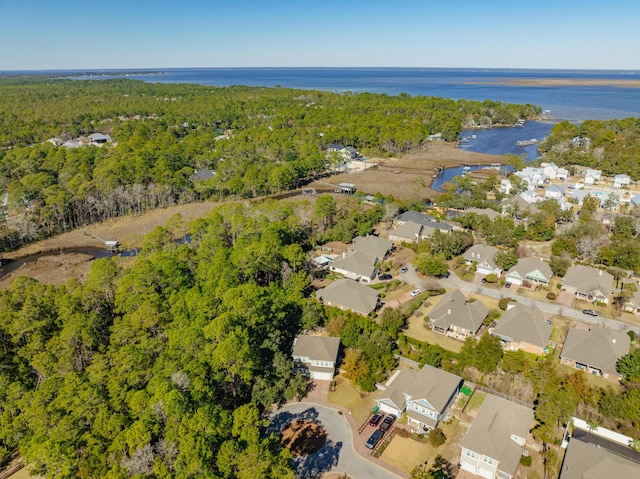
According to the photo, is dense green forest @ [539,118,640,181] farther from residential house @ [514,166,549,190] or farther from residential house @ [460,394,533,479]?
residential house @ [460,394,533,479]

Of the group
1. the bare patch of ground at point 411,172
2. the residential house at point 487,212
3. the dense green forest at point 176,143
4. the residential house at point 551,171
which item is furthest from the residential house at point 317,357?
the residential house at point 551,171

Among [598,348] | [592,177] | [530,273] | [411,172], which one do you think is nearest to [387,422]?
[598,348]

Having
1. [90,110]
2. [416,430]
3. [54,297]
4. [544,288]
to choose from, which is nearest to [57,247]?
[54,297]

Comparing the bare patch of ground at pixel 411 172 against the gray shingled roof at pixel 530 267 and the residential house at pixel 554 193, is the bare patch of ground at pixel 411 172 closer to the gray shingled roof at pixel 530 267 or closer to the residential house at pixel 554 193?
the residential house at pixel 554 193

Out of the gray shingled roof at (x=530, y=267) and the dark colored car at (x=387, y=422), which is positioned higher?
the gray shingled roof at (x=530, y=267)

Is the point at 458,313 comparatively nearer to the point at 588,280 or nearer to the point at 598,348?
the point at 598,348

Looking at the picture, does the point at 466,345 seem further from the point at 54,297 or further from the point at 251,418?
the point at 54,297

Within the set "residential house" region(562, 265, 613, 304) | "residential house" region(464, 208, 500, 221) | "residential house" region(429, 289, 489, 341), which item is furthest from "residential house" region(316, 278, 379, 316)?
"residential house" region(464, 208, 500, 221)
